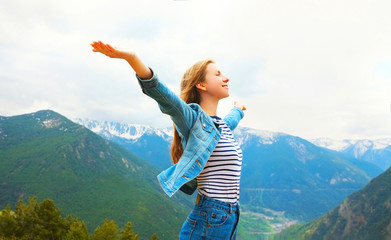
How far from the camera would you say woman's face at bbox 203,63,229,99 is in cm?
400

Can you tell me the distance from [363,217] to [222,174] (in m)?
201

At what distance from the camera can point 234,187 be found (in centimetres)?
362

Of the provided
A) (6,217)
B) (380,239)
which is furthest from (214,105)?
(380,239)

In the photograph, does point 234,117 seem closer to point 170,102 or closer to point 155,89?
point 170,102

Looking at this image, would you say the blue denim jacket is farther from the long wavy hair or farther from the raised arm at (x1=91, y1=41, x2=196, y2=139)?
the long wavy hair

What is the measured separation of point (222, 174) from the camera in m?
3.59

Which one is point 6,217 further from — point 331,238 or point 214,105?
point 331,238

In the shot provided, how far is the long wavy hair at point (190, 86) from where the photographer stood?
13.1 ft

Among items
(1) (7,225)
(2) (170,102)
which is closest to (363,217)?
(1) (7,225)

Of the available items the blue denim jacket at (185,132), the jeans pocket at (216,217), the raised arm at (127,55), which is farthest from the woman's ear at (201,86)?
the jeans pocket at (216,217)

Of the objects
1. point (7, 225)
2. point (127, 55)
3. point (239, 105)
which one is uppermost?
point (127, 55)

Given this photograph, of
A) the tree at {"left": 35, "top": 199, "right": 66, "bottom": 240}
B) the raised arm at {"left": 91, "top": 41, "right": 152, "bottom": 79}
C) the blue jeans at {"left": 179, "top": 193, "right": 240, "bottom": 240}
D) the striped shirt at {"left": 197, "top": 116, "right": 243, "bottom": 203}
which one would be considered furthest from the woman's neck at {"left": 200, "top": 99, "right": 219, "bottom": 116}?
the tree at {"left": 35, "top": 199, "right": 66, "bottom": 240}

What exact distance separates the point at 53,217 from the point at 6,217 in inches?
182

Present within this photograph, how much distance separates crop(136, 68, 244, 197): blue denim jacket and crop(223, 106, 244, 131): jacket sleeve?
1192 millimetres
